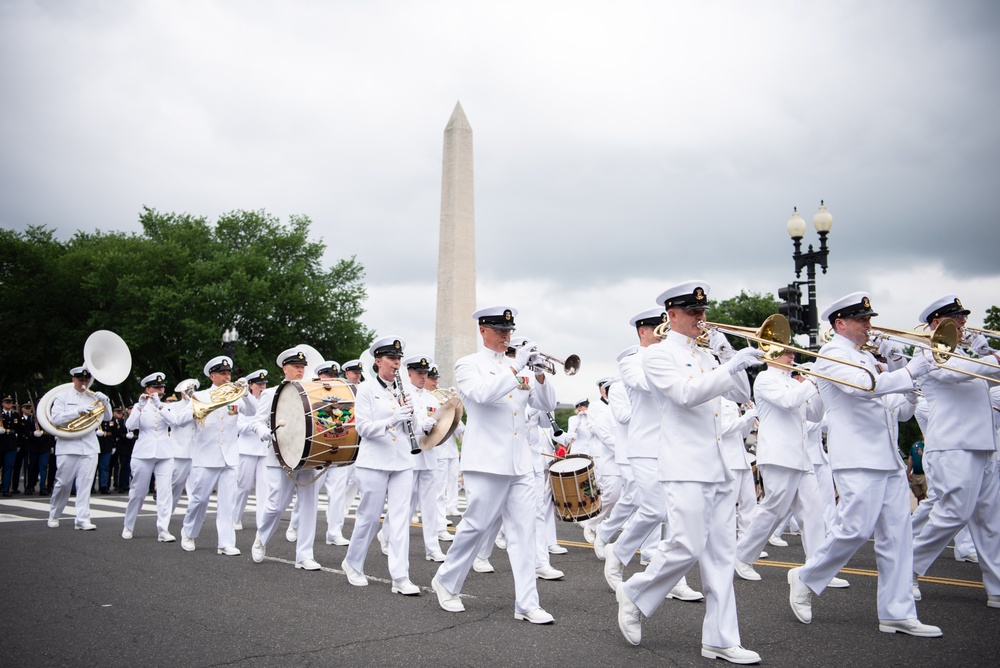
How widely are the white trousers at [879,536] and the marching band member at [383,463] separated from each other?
3678mm

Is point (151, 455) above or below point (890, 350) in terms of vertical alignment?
below

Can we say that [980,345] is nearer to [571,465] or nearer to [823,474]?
[823,474]

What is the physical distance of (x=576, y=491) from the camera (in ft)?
32.7

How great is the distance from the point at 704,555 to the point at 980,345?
3.92 metres

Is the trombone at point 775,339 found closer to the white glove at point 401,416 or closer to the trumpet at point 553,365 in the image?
the trumpet at point 553,365

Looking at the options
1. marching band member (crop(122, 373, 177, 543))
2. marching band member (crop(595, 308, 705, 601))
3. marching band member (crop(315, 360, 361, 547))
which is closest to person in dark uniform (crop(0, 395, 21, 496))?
marching band member (crop(122, 373, 177, 543))

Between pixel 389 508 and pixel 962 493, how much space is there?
5.04 m

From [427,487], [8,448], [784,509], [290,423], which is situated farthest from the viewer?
[8,448]

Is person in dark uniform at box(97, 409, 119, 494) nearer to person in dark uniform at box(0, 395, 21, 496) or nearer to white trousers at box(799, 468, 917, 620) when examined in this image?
person in dark uniform at box(0, 395, 21, 496)

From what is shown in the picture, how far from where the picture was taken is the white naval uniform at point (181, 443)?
38.4 ft

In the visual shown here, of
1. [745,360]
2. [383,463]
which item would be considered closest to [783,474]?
[745,360]

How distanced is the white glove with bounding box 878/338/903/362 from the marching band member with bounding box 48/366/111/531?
36.6 ft

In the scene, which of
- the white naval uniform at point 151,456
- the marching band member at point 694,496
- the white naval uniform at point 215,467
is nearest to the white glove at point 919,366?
the marching band member at point 694,496

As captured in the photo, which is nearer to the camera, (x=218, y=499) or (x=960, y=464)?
(x=960, y=464)
